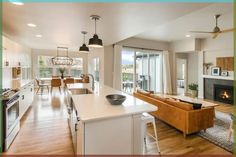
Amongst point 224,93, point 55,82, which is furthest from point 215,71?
point 55,82

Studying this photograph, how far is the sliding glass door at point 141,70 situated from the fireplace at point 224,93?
8.23 ft

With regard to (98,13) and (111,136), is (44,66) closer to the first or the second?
(98,13)

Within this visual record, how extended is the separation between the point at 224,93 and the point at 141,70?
3710 mm

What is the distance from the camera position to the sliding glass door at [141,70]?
7059 mm

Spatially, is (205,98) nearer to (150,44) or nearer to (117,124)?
(150,44)

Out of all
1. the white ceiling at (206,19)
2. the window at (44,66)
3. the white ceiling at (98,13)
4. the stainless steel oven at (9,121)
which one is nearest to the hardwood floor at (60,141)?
the stainless steel oven at (9,121)

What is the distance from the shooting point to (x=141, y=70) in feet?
25.1

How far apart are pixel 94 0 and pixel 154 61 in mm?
6209

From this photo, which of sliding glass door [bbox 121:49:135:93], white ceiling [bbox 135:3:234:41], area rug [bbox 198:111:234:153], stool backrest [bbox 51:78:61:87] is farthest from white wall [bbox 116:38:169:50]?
area rug [bbox 198:111:234:153]

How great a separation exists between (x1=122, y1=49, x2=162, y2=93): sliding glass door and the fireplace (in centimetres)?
251

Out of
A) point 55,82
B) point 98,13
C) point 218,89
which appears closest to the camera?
point 98,13

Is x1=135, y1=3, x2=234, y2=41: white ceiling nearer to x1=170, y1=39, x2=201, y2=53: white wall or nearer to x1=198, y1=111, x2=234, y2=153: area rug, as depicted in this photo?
x1=170, y1=39, x2=201, y2=53: white wall

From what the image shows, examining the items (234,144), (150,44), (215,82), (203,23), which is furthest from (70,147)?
(215,82)

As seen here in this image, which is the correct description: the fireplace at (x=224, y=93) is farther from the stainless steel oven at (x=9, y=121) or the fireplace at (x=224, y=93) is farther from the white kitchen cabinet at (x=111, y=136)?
the stainless steel oven at (x=9, y=121)
